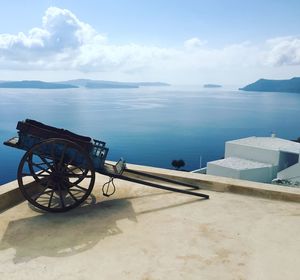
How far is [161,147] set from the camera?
82062 millimetres

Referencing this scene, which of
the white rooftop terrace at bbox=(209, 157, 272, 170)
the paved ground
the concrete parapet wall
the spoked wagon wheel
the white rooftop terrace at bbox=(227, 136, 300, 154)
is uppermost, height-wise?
the spoked wagon wheel

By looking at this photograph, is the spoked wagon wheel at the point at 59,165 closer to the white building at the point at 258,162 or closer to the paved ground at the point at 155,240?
the paved ground at the point at 155,240

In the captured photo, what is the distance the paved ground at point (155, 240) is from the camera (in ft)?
13.2

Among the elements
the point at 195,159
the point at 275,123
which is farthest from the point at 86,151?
the point at 275,123

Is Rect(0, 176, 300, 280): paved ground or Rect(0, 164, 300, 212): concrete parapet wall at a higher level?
Rect(0, 164, 300, 212): concrete parapet wall

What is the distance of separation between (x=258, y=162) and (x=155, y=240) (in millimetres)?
29670

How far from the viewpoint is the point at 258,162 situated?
3256 centimetres

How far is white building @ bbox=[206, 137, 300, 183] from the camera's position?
2923cm

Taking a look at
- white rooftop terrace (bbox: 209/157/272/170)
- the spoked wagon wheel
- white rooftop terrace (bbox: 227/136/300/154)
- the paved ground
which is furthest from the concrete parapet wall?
white rooftop terrace (bbox: 227/136/300/154)

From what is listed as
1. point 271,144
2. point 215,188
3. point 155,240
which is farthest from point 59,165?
point 271,144

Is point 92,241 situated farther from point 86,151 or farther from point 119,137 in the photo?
point 119,137

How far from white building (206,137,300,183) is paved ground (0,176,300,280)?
75.8 feet

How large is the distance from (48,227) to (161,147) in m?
77.0

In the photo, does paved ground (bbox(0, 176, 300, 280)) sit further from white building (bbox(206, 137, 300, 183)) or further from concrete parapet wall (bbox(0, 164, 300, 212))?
white building (bbox(206, 137, 300, 183))
